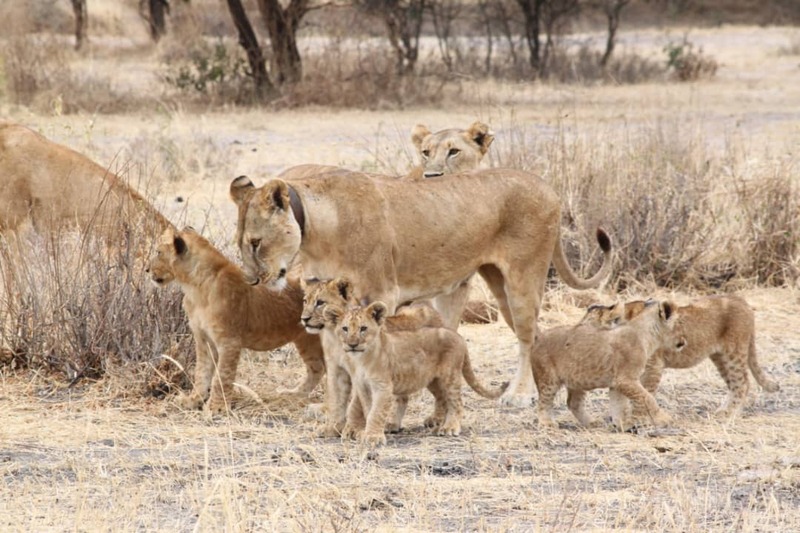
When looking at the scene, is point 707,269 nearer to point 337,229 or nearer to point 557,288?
point 557,288

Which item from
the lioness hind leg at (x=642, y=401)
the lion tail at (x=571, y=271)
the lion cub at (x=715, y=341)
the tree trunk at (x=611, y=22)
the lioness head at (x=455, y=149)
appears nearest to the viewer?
the lioness hind leg at (x=642, y=401)

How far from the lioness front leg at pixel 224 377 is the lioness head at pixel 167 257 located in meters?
0.47

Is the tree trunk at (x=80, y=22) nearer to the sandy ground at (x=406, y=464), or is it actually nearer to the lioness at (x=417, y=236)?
the sandy ground at (x=406, y=464)

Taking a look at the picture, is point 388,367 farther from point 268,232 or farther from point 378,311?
point 268,232

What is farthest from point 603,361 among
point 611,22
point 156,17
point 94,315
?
point 156,17

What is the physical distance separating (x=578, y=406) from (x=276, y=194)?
1.94 m

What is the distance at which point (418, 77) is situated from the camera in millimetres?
23703

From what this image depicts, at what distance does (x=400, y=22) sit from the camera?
82.4 ft

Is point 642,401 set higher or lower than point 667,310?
lower

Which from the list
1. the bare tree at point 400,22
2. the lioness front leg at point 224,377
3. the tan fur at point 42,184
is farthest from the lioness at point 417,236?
the bare tree at point 400,22

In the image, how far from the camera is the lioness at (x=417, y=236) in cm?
695

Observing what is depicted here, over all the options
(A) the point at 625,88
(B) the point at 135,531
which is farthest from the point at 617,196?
(A) the point at 625,88

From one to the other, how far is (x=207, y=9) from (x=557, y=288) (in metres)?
26.4

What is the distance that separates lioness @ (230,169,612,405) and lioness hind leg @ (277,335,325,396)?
1.96ft
